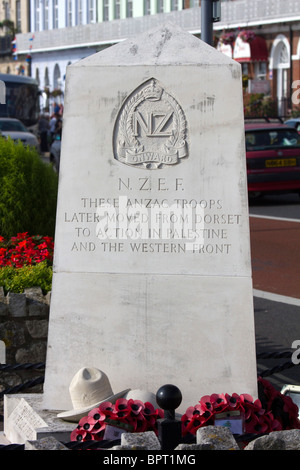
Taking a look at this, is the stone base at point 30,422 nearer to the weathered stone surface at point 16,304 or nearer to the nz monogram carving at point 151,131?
the weathered stone surface at point 16,304

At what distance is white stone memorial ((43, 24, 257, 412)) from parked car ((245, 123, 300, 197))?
14815mm

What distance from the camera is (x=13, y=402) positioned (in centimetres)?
536

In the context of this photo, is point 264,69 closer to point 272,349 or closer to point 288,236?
point 288,236

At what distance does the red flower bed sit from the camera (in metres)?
7.36

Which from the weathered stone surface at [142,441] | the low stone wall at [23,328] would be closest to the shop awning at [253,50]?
the low stone wall at [23,328]

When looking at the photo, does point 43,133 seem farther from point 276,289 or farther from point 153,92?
point 153,92

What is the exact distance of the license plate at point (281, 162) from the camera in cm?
1994

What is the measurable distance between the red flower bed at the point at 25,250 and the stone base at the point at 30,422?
2032mm

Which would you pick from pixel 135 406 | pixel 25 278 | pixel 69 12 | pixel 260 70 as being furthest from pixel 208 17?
pixel 69 12

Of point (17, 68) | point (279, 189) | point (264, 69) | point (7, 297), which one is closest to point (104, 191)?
point (7, 297)

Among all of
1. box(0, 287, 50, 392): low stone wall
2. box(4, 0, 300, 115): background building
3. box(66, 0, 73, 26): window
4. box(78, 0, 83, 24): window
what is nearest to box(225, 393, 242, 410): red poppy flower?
box(0, 287, 50, 392): low stone wall

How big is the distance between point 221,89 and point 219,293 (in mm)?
1051

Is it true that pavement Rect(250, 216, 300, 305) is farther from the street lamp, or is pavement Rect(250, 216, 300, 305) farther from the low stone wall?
the low stone wall

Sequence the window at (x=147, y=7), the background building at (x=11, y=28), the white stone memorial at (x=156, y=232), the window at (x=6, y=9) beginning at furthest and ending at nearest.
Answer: the window at (x=6, y=9), the background building at (x=11, y=28), the window at (x=147, y=7), the white stone memorial at (x=156, y=232)
